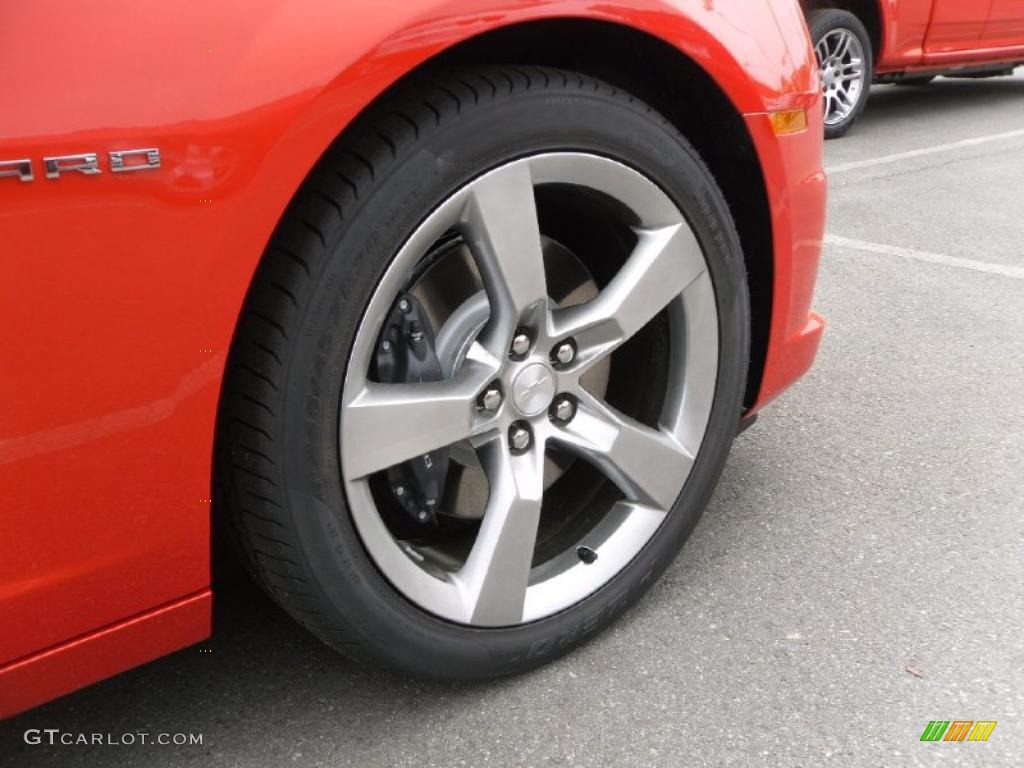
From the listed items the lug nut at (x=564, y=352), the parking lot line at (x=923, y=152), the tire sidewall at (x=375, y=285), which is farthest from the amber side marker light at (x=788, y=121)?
the parking lot line at (x=923, y=152)

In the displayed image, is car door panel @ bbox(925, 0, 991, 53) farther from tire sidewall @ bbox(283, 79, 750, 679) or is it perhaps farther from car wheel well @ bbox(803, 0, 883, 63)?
tire sidewall @ bbox(283, 79, 750, 679)

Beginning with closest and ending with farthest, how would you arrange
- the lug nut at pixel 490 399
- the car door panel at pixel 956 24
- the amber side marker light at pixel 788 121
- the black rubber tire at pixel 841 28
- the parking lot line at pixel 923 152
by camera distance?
the lug nut at pixel 490 399 → the amber side marker light at pixel 788 121 → the parking lot line at pixel 923 152 → the black rubber tire at pixel 841 28 → the car door panel at pixel 956 24

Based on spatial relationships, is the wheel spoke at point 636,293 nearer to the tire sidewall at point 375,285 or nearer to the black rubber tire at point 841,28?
the tire sidewall at point 375,285

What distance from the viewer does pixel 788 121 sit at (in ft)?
6.04

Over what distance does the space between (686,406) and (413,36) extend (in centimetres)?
84

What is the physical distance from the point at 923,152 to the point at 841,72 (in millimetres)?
678

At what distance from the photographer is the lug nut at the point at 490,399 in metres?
1.58

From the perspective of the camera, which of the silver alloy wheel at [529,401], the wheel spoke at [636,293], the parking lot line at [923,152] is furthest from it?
the parking lot line at [923,152]

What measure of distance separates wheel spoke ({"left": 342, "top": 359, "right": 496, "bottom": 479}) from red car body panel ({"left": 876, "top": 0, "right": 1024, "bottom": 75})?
5348mm

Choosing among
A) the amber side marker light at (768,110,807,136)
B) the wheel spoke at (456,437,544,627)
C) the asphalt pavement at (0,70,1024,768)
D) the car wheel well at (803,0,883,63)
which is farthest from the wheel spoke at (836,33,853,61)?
the wheel spoke at (456,437,544,627)

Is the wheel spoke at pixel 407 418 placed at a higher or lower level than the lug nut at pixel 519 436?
higher

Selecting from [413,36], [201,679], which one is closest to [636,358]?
[413,36]

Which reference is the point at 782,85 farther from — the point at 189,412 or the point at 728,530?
the point at 189,412

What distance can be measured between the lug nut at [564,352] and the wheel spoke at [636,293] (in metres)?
0.01
